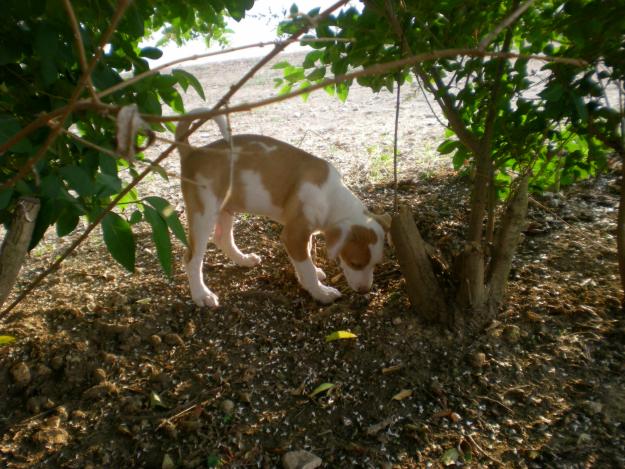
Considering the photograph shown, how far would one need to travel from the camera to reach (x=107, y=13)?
1.62m

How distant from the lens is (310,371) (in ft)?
7.29

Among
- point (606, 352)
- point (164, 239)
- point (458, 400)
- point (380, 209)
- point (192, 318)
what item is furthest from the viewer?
point (380, 209)

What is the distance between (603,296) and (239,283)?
2040 mm

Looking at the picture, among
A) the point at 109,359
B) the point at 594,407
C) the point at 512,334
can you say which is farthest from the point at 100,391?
A: the point at 594,407

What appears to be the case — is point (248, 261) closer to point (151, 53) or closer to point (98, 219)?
point (151, 53)

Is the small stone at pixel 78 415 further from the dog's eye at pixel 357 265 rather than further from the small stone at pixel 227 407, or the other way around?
the dog's eye at pixel 357 265

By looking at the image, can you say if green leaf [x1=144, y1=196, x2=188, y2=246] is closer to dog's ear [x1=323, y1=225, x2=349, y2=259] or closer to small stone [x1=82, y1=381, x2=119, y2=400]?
small stone [x1=82, y1=381, x2=119, y2=400]

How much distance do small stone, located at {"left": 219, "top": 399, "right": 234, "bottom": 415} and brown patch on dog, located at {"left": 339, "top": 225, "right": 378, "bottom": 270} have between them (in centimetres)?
107

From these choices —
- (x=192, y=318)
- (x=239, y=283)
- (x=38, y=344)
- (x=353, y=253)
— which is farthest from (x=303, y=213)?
(x=38, y=344)

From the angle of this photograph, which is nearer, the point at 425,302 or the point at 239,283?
the point at 425,302

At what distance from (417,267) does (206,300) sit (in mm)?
1212

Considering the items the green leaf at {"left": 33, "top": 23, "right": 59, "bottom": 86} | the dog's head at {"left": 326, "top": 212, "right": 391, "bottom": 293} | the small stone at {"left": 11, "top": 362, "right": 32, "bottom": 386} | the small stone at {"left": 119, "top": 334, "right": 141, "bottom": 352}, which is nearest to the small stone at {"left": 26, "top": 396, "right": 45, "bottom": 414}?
the small stone at {"left": 11, "top": 362, "right": 32, "bottom": 386}

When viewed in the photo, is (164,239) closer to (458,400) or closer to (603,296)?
(458,400)

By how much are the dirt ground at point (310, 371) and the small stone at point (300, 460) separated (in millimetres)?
45
